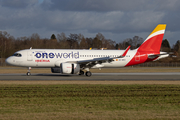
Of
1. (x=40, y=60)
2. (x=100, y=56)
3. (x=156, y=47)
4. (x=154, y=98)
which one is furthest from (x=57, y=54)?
(x=154, y=98)

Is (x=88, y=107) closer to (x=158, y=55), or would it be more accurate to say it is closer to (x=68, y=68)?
(x=68, y=68)

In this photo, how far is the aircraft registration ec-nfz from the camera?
100ft

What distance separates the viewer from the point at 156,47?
114 ft

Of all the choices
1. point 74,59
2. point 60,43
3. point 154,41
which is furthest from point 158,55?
point 60,43

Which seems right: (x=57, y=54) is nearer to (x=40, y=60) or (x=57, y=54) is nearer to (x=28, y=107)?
(x=40, y=60)

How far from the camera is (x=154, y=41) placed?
3475cm

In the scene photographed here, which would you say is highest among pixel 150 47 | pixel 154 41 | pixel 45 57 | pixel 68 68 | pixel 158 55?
pixel 154 41

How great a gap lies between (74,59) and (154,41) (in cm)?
1234

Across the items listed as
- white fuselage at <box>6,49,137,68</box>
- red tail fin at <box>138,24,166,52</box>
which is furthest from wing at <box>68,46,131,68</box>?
red tail fin at <box>138,24,166,52</box>

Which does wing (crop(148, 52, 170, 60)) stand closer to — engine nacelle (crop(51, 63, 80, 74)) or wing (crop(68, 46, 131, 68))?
wing (crop(68, 46, 131, 68))

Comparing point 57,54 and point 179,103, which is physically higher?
point 57,54

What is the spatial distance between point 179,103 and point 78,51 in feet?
70.3

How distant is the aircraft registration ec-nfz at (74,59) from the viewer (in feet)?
100

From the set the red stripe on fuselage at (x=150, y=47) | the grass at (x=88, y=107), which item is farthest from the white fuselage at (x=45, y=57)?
the grass at (x=88, y=107)
